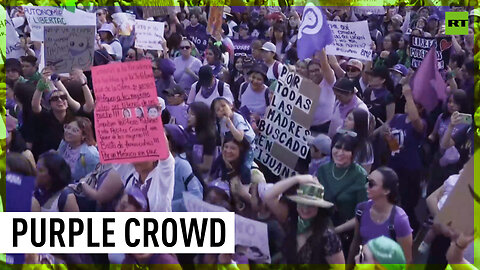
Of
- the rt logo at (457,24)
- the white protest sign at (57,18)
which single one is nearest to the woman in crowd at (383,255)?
the rt logo at (457,24)

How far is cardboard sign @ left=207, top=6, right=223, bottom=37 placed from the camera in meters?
4.46

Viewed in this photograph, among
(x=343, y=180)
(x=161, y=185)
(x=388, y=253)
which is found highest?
(x=343, y=180)

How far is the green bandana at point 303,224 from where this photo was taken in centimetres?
433

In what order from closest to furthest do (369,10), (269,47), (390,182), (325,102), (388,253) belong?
(388,253) → (390,182) → (325,102) → (269,47) → (369,10)

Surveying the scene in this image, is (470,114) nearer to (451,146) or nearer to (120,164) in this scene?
(451,146)

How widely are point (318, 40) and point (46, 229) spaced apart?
1657mm

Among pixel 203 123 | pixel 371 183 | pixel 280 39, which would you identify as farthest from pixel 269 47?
pixel 371 183

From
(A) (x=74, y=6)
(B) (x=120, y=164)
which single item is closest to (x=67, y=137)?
(B) (x=120, y=164)

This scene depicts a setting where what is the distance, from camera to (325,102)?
4.37m

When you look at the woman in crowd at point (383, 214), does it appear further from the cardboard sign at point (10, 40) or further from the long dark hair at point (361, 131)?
the cardboard sign at point (10, 40)

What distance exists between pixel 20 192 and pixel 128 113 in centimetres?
69

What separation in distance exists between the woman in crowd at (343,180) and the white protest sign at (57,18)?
4.48 ft

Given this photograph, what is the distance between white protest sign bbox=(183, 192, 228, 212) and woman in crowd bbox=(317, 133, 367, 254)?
0.53 meters

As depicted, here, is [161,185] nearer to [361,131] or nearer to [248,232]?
[248,232]
